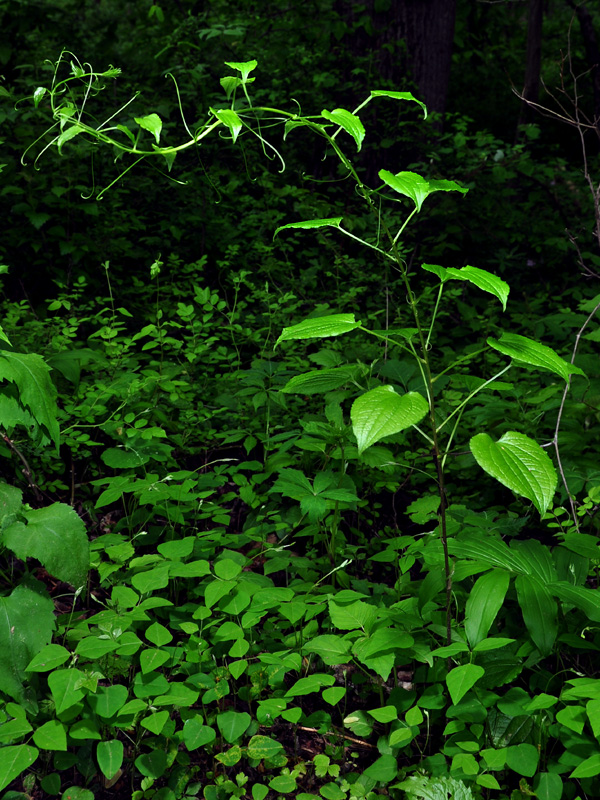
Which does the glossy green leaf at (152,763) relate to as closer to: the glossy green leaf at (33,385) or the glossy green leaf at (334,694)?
the glossy green leaf at (334,694)

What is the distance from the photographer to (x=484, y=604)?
4.96 feet

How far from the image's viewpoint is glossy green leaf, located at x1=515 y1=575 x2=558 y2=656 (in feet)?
4.89

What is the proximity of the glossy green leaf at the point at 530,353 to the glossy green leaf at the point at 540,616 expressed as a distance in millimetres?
568

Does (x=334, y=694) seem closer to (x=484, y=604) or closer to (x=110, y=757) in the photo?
(x=484, y=604)

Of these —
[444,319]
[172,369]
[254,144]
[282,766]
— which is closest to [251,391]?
[172,369]

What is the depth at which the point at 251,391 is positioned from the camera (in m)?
2.89

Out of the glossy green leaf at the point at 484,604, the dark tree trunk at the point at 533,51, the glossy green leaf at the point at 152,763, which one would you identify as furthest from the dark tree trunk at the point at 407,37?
the glossy green leaf at the point at 152,763

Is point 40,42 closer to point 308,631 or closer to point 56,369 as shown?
point 56,369

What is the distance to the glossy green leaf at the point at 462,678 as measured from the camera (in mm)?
1450

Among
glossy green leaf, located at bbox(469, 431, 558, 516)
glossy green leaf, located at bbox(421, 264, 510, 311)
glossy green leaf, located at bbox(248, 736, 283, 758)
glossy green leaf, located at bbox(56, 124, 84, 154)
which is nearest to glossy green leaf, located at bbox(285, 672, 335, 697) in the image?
glossy green leaf, located at bbox(248, 736, 283, 758)

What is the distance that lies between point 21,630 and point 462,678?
1139mm

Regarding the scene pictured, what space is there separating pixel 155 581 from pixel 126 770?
1.60 feet

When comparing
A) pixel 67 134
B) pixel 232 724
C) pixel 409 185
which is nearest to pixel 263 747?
pixel 232 724

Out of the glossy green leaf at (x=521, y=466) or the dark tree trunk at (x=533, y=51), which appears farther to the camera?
the dark tree trunk at (x=533, y=51)
